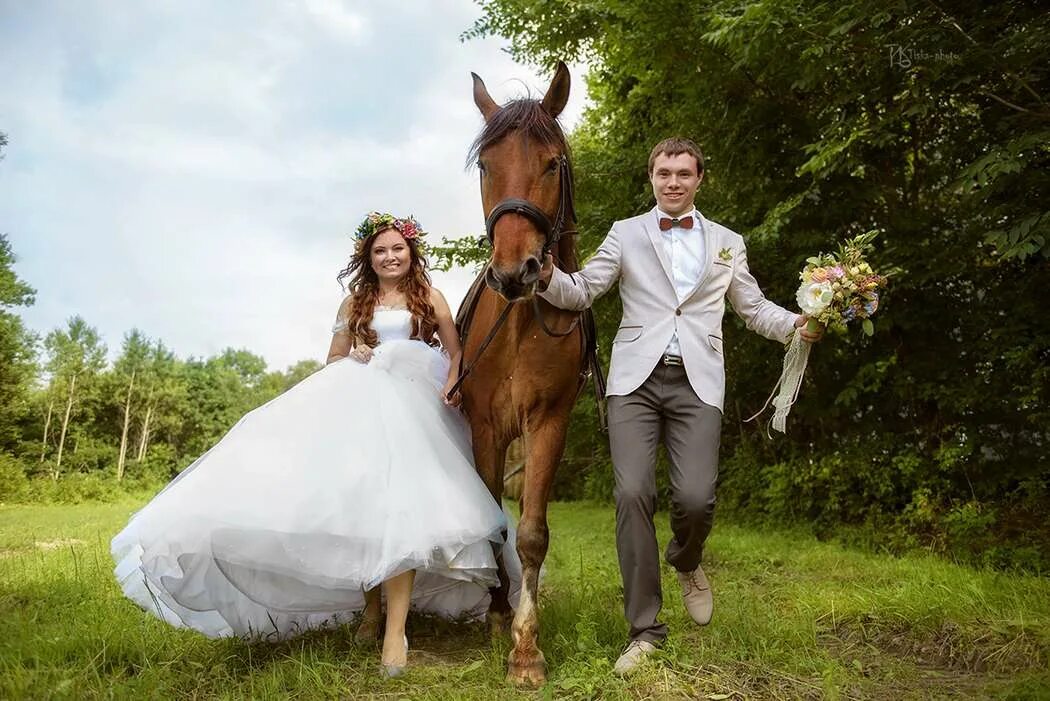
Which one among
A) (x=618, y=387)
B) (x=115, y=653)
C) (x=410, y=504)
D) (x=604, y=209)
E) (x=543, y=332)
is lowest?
(x=115, y=653)

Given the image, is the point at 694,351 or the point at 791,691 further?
the point at 694,351

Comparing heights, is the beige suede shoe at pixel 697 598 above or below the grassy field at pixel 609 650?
above

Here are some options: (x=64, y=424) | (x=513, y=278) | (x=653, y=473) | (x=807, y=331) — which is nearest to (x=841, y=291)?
(x=807, y=331)

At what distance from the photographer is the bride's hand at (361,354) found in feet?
13.6

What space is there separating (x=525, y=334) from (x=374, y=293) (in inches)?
48.7

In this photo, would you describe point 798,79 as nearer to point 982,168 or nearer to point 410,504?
point 982,168

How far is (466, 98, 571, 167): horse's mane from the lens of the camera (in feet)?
11.6

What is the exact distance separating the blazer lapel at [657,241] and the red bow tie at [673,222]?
0.03 m

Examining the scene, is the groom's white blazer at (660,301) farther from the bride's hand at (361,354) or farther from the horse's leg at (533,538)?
the bride's hand at (361,354)

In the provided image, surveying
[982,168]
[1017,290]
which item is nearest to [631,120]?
[1017,290]

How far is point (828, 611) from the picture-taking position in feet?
15.1

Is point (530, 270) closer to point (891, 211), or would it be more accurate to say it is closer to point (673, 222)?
point (673, 222)

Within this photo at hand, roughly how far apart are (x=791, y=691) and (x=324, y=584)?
2.11 metres

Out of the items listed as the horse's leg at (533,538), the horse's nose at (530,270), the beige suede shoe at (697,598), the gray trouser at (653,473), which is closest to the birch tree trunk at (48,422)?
the horse's leg at (533,538)
